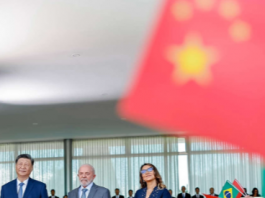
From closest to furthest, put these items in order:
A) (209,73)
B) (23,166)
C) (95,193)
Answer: (209,73), (23,166), (95,193)

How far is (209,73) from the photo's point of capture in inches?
13.0

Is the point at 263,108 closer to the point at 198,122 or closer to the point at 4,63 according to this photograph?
the point at 198,122

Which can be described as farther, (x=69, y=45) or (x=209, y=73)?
(x=69, y=45)

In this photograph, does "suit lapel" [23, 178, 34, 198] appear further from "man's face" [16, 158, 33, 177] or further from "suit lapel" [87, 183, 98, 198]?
"suit lapel" [87, 183, 98, 198]

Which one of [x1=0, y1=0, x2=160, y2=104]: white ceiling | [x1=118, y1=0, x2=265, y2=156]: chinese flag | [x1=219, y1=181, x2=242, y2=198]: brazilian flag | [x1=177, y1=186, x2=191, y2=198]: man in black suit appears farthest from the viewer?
[x1=177, y1=186, x2=191, y2=198]: man in black suit

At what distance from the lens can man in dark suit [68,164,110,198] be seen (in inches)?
122

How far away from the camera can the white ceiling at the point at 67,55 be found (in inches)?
188

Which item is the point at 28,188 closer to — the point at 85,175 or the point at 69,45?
the point at 85,175

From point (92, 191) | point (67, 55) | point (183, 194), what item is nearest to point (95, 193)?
point (92, 191)

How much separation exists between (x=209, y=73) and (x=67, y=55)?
20.6ft

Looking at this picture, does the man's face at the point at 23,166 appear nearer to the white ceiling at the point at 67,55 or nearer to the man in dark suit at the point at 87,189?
the man in dark suit at the point at 87,189

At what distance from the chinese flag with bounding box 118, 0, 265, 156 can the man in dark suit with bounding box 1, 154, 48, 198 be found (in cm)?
274

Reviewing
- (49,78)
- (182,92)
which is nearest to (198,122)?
(182,92)

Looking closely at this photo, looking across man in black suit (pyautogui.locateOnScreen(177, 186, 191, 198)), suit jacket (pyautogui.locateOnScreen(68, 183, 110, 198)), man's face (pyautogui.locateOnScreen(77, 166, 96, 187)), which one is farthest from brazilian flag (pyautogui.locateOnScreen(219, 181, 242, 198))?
man in black suit (pyautogui.locateOnScreen(177, 186, 191, 198))
